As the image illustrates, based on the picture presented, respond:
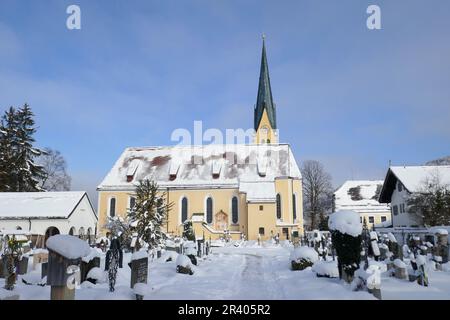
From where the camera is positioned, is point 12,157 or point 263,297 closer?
point 263,297

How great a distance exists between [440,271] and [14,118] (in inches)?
1978

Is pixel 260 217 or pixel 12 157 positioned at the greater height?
pixel 12 157

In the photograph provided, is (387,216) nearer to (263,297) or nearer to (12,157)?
(263,297)

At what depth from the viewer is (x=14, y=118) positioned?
4703 cm

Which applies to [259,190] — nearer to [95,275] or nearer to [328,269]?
[328,269]

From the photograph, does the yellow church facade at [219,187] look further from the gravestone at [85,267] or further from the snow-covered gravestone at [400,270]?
the snow-covered gravestone at [400,270]

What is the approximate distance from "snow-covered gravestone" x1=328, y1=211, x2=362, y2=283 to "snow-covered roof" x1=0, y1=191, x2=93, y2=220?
25.4 metres

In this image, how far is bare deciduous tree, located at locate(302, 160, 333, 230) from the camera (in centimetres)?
5336

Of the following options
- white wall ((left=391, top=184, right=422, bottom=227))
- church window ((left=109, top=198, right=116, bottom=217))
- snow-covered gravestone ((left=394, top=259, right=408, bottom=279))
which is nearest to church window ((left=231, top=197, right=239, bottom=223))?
church window ((left=109, top=198, right=116, bottom=217))

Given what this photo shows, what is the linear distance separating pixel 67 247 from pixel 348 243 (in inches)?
315

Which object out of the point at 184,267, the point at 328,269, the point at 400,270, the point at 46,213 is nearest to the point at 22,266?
the point at 184,267

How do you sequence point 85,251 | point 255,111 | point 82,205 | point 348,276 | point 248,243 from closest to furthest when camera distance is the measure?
point 85,251
point 348,276
point 82,205
point 248,243
point 255,111

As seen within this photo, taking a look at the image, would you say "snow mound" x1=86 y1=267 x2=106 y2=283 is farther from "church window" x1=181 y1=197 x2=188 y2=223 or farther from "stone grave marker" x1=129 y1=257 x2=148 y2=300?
"church window" x1=181 y1=197 x2=188 y2=223
